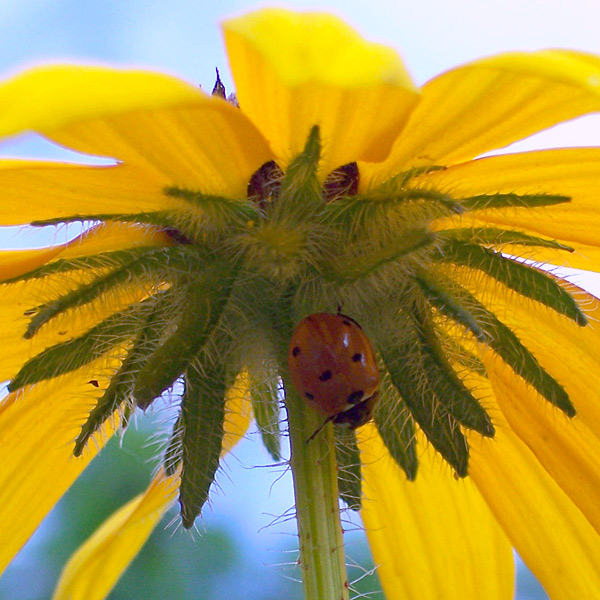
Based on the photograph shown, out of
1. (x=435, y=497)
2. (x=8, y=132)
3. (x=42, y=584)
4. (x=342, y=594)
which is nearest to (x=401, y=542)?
(x=435, y=497)

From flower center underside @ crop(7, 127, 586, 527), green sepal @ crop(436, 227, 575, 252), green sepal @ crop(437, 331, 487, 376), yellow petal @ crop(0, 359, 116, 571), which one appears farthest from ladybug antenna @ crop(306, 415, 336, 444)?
yellow petal @ crop(0, 359, 116, 571)

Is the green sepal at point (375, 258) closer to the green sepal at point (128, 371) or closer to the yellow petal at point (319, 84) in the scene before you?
the yellow petal at point (319, 84)

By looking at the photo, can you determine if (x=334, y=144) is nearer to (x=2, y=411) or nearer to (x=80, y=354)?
(x=80, y=354)

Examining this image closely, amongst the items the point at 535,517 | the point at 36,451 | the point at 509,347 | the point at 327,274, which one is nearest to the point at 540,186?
the point at 509,347

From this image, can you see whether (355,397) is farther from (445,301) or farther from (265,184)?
(265,184)

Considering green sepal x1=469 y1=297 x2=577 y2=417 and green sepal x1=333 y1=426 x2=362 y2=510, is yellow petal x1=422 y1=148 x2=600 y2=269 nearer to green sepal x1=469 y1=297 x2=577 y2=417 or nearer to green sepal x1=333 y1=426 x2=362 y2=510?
green sepal x1=469 y1=297 x2=577 y2=417

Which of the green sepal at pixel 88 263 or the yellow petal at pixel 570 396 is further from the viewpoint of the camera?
the yellow petal at pixel 570 396

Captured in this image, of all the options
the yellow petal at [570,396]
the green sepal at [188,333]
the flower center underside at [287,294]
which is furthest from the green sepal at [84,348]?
the yellow petal at [570,396]
